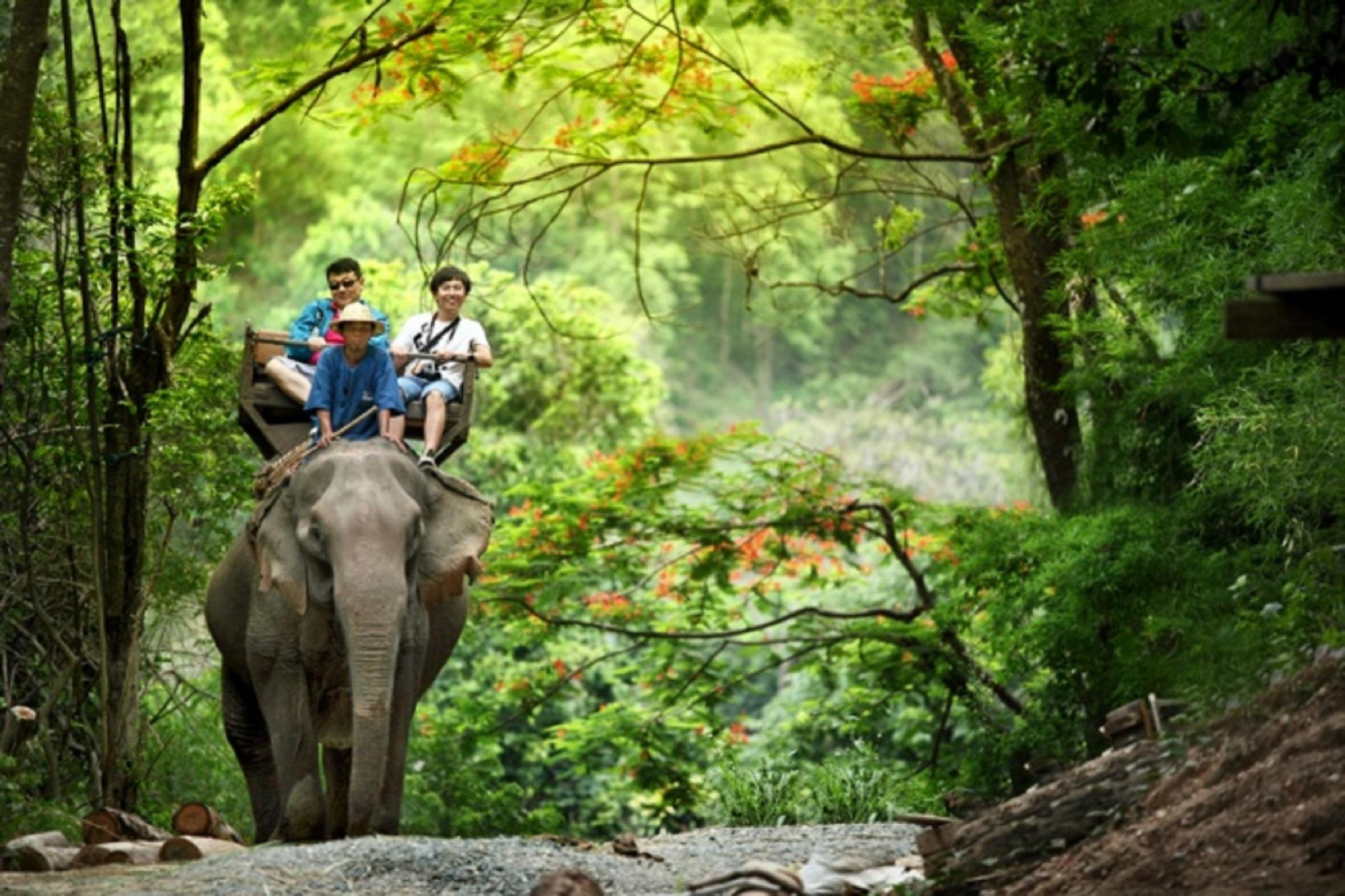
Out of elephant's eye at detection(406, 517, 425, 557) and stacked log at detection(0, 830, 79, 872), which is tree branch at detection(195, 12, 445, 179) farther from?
stacked log at detection(0, 830, 79, 872)

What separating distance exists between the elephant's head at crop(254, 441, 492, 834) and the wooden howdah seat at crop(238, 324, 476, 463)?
0.69 m

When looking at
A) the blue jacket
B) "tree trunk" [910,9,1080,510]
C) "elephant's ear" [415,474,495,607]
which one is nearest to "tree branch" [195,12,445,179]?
the blue jacket

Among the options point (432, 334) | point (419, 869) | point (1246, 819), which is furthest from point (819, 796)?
point (1246, 819)

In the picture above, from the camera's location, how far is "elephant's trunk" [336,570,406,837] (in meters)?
10.0

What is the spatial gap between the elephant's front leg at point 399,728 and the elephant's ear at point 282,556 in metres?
0.54

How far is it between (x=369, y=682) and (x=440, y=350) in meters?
2.39

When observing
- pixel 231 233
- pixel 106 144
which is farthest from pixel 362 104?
pixel 231 233

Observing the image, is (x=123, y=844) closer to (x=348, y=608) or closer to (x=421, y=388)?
(x=348, y=608)

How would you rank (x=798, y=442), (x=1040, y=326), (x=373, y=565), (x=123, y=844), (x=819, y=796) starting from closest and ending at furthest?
1. (x=123, y=844)
2. (x=373, y=565)
3. (x=819, y=796)
4. (x=1040, y=326)
5. (x=798, y=442)

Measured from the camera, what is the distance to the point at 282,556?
10.9 metres

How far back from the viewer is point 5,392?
12.9 metres

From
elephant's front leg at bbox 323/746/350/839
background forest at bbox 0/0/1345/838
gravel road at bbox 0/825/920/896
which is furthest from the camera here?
elephant's front leg at bbox 323/746/350/839

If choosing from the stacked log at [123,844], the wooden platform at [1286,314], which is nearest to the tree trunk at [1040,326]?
the stacked log at [123,844]

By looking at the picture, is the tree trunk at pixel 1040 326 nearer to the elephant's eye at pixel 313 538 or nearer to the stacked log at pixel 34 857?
the elephant's eye at pixel 313 538
